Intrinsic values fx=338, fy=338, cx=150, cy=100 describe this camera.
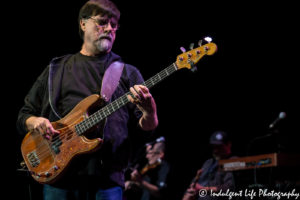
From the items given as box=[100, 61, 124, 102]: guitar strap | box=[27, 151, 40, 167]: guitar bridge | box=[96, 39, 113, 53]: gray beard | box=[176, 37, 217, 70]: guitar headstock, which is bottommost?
box=[27, 151, 40, 167]: guitar bridge

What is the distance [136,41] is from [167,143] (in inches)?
93.9

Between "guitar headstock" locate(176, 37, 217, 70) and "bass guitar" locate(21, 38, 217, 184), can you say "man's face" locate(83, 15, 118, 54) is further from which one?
"guitar headstock" locate(176, 37, 217, 70)

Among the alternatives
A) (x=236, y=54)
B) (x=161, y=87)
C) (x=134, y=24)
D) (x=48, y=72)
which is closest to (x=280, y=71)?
(x=236, y=54)

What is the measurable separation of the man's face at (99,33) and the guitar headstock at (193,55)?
2.11 feet

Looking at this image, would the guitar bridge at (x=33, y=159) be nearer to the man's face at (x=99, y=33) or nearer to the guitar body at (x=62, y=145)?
the guitar body at (x=62, y=145)

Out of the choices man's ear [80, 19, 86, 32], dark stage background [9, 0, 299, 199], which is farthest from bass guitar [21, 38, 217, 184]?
dark stage background [9, 0, 299, 199]

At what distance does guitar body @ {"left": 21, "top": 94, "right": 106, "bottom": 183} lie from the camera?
7.96 ft

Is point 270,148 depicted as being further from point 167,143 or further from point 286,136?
point 167,143

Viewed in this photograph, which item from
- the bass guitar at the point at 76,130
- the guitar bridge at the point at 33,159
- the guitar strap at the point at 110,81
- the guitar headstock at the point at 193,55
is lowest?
the guitar bridge at the point at 33,159

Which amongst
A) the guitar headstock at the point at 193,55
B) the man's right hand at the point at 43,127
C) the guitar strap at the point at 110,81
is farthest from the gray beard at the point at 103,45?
the man's right hand at the point at 43,127

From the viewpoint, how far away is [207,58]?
5414 mm

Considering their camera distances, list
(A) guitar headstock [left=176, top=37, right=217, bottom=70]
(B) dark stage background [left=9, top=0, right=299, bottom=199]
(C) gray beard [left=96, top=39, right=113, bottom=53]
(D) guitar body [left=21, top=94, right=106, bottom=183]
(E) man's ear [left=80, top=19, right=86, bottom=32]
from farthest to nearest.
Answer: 1. (B) dark stage background [left=9, top=0, right=299, bottom=199]
2. (E) man's ear [left=80, top=19, right=86, bottom=32]
3. (C) gray beard [left=96, top=39, right=113, bottom=53]
4. (A) guitar headstock [left=176, top=37, right=217, bottom=70]
5. (D) guitar body [left=21, top=94, right=106, bottom=183]

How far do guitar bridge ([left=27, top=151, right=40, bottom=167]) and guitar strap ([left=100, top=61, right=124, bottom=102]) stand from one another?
29.3 inches

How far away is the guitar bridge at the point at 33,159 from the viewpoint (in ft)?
8.76
